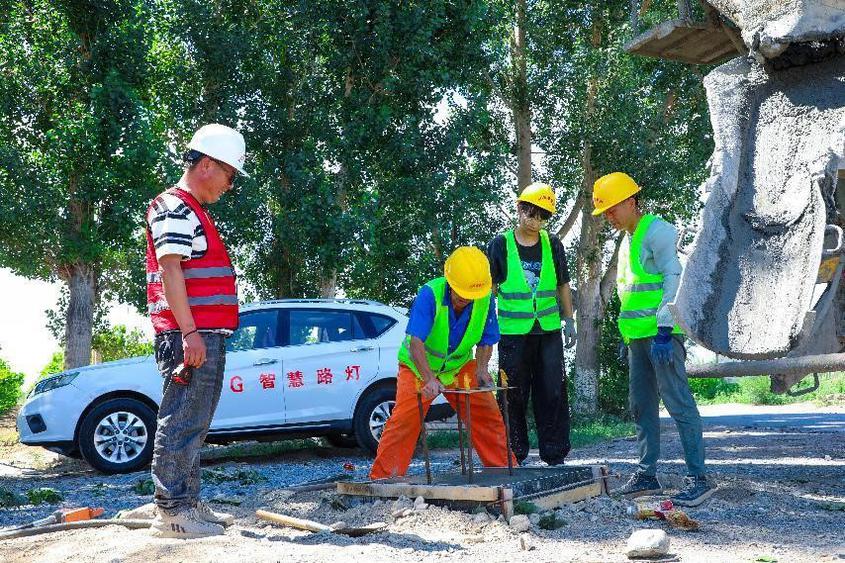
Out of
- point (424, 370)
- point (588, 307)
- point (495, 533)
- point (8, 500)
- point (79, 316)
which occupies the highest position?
point (79, 316)

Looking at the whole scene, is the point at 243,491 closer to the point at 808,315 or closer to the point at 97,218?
the point at 808,315

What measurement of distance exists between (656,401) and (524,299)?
144 cm

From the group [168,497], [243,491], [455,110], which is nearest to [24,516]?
[243,491]

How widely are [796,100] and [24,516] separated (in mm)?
5861

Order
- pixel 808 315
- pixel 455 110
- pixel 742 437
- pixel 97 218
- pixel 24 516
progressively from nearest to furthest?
pixel 808 315 → pixel 24 516 → pixel 742 437 → pixel 97 218 → pixel 455 110

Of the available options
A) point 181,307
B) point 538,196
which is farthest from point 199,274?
point 538,196

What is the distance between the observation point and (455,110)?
51.6ft

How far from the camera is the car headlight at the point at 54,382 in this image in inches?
438

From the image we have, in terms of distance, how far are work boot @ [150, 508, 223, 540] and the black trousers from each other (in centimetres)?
305

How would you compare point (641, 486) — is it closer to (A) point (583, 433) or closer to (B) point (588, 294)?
(A) point (583, 433)

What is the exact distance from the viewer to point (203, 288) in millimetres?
5625

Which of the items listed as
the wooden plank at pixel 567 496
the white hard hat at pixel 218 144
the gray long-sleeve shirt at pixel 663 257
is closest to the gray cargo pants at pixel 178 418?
the white hard hat at pixel 218 144

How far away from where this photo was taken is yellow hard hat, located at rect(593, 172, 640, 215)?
22.3 ft

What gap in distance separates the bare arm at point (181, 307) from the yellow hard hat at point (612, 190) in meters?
2.78
